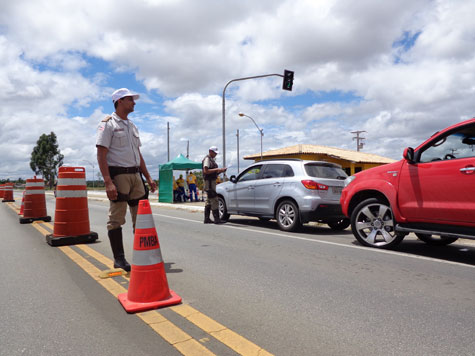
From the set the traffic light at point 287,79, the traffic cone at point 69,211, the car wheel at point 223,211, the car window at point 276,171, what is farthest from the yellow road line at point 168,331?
the traffic light at point 287,79

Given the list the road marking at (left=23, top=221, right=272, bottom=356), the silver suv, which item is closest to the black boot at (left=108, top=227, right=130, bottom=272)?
the road marking at (left=23, top=221, right=272, bottom=356)

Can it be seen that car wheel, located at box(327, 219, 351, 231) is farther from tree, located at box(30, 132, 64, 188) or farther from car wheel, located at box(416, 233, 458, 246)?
tree, located at box(30, 132, 64, 188)

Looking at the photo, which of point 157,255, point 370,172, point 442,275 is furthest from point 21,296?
point 370,172

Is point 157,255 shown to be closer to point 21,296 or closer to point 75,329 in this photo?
point 75,329

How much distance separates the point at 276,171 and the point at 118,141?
4.98 m

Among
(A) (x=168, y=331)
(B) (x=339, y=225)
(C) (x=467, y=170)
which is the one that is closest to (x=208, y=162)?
(B) (x=339, y=225)

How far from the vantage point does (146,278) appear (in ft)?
11.0

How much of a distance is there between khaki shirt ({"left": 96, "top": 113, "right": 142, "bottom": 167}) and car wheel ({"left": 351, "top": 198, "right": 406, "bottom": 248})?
359cm

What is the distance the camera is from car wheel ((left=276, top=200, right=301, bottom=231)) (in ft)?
26.8

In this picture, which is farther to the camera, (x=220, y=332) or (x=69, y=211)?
(x=69, y=211)

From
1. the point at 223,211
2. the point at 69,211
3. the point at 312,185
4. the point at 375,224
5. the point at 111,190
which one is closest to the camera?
the point at 111,190

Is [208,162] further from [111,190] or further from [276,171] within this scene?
[111,190]

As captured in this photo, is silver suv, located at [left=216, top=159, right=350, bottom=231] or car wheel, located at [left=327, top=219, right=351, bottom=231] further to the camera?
car wheel, located at [left=327, top=219, right=351, bottom=231]

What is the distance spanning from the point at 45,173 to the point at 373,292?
10351cm
